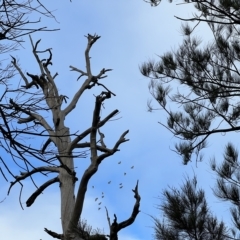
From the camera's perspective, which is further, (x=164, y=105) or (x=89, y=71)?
(x=89, y=71)

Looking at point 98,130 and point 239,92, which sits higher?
point 98,130

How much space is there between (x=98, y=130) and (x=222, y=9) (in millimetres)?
2270

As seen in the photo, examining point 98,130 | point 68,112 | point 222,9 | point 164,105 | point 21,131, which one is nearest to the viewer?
point 21,131

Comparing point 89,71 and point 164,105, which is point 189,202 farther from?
point 89,71

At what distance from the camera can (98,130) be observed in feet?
21.3

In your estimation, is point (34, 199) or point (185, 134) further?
point (34, 199)

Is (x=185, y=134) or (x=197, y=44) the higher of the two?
(x=197, y=44)

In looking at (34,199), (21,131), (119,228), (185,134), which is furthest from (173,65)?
(21,131)

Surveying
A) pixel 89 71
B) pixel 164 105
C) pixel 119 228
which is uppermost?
pixel 89 71

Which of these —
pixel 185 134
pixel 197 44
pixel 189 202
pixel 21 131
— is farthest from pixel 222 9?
pixel 21 131

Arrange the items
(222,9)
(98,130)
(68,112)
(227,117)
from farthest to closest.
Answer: (68,112) < (98,130) < (227,117) < (222,9)

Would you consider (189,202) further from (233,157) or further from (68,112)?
(68,112)

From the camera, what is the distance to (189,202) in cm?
512

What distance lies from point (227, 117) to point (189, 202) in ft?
2.78
